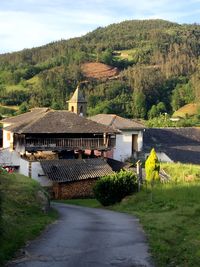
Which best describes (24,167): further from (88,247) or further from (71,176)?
(88,247)

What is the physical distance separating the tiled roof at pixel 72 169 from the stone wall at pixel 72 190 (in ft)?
1.36

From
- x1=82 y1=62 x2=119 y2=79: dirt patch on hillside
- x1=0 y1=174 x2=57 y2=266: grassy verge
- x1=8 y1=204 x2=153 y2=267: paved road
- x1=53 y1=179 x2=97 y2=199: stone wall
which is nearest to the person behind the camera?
x1=8 y1=204 x2=153 y2=267: paved road

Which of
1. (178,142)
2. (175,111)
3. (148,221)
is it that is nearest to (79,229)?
(148,221)

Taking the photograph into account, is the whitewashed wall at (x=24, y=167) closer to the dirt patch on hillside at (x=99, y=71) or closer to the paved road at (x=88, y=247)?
the paved road at (x=88, y=247)

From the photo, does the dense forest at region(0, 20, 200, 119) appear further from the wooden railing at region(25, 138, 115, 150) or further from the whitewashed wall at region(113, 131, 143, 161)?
the wooden railing at region(25, 138, 115, 150)

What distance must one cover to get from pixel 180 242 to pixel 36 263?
14.3ft

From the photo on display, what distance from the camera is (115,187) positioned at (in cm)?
2794

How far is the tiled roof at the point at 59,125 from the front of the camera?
1479 inches

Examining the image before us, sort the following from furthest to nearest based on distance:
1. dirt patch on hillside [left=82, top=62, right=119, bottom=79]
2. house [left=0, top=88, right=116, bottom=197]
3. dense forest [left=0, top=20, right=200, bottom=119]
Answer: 1. dirt patch on hillside [left=82, top=62, right=119, bottom=79]
2. dense forest [left=0, top=20, right=200, bottom=119]
3. house [left=0, top=88, right=116, bottom=197]

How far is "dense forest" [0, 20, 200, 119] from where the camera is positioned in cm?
9850

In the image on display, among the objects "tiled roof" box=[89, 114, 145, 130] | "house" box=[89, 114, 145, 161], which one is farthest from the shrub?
"tiled roof" box=[89, 114, 145, 130]

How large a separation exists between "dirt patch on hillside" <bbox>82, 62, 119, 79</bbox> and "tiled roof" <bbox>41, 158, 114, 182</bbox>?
8446 cm

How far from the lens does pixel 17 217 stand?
627 inches

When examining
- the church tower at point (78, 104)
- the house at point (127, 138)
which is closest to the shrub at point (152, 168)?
the house at point (127, 138)
